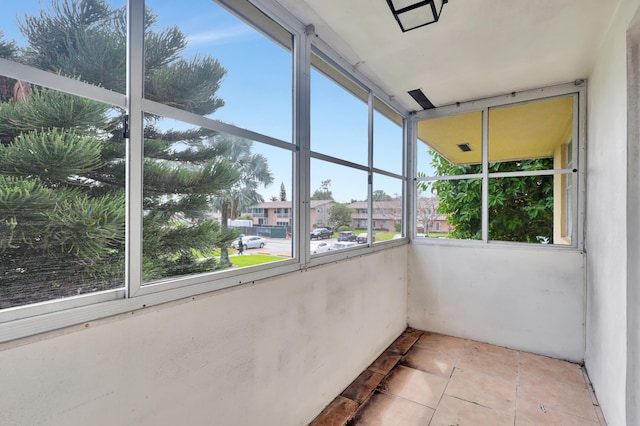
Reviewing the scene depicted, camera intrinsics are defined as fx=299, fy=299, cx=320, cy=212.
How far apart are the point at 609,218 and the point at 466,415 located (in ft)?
5.53

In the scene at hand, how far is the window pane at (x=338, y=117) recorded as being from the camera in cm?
222

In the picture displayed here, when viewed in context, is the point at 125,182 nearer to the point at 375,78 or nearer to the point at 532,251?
the point at 375,78

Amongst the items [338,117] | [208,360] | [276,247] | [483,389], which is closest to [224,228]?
[276,247]

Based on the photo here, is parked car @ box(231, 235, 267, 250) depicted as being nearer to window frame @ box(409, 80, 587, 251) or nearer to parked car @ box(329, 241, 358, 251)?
parked car @ box(329, 241, 358, 251)

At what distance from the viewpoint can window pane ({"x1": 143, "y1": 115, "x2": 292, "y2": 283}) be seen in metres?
1.25

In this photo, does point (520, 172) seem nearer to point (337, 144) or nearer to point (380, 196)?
point (380, 196)

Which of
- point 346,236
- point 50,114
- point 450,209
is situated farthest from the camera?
point 450,209

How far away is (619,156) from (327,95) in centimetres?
193

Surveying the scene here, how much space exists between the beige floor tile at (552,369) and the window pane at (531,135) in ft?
6.31

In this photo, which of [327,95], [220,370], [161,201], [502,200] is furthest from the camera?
[502,200]

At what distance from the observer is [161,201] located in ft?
4.16

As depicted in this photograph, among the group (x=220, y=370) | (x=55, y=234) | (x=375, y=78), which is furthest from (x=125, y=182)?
(x=375, y=78)

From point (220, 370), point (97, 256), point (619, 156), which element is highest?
point (619, 156)

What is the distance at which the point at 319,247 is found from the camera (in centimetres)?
223
